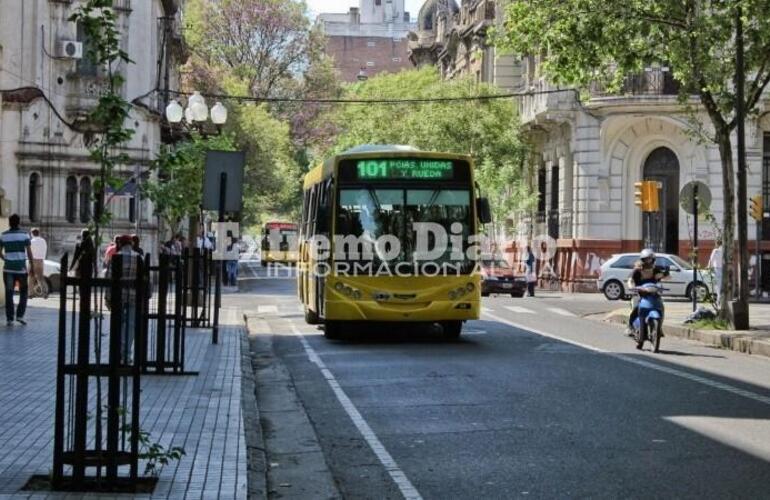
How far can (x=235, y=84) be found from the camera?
207 ft

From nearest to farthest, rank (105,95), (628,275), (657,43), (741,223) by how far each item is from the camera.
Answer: (105,95)
(741,223)
(657,43)
(628,275)

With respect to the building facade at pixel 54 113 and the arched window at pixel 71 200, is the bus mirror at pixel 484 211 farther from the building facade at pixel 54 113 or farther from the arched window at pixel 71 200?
the arched window at pixel 71 200

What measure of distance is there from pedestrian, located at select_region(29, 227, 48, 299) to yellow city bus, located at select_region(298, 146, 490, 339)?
9842 millimetres

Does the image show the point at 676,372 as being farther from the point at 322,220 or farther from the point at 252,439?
the point at 252,439

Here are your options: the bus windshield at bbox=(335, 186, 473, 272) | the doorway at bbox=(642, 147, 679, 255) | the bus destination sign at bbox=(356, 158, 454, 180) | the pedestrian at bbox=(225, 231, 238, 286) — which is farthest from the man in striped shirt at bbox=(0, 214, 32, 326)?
the doorway at bbox=(642, 147, 679, 255)

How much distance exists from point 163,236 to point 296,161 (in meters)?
23.6

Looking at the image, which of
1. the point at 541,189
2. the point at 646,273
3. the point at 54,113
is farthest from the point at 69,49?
the point at 646,273

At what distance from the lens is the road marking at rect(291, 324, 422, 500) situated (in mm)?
8694

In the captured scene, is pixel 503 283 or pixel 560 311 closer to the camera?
pixel 560 311

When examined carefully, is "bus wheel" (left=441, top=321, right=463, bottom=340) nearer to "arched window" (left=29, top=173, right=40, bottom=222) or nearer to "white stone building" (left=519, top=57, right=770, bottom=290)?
"white stone building" (left=519, top=57, right=770, bottom=290)

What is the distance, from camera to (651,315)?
2017 cm

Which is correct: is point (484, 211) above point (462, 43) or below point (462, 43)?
below

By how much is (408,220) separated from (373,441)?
33.4 feet

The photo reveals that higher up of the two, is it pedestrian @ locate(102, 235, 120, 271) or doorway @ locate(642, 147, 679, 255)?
doorway @ locate(642, 147, 679, 255)
